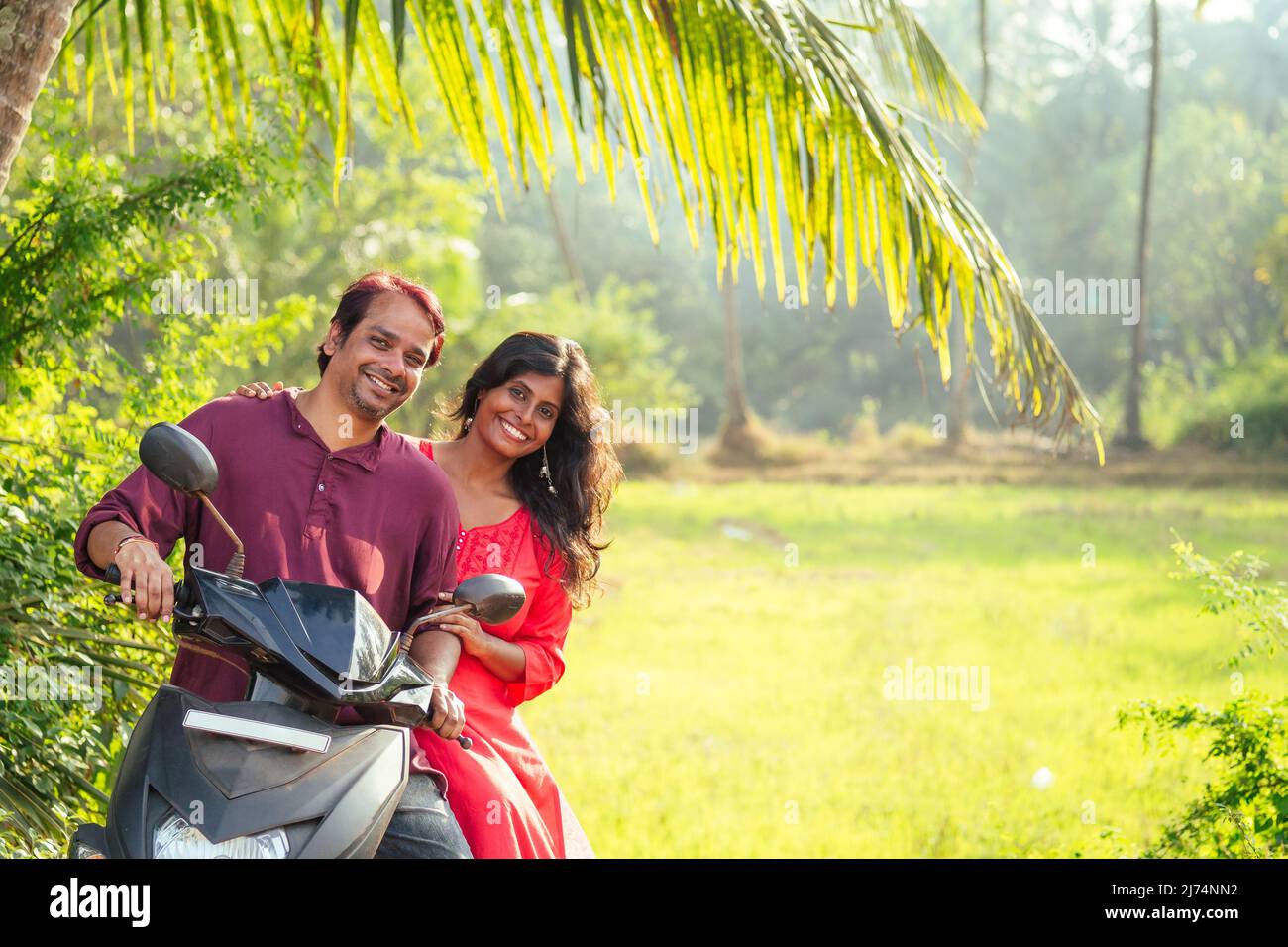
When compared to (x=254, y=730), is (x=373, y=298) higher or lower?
higher

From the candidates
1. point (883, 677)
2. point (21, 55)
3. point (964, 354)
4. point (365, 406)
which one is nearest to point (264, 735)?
point (365, 406)

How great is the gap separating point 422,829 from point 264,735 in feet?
1.89

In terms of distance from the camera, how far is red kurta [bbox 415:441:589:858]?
2904 millimetres

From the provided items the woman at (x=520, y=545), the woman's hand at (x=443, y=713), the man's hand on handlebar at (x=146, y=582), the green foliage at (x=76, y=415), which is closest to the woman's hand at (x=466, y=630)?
the woman at (x=520, y=545)

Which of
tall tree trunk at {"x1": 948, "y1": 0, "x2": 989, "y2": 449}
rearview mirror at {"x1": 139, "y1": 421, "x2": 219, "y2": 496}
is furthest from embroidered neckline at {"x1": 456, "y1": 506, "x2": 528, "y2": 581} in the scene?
rearview mirror at {"x1": 139, "y1": 421, "x2": 219, "y2": 496}

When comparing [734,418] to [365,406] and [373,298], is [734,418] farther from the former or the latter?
[365,406]

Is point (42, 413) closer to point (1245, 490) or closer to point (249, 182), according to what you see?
point (249, 182)

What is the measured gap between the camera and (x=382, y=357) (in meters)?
2.72

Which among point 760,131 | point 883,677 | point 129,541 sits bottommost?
point 883,677

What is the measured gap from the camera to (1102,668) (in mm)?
10992

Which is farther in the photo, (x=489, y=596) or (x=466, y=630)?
(x=466, y=630)

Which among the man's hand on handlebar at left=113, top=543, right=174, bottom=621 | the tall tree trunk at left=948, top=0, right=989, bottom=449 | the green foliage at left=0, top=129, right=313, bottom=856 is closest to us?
the man's hand on handlebar at left=113, top=543, right=174, bottom=621

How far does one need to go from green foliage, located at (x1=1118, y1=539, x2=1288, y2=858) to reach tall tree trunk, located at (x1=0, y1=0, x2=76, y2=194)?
3499 millimetres

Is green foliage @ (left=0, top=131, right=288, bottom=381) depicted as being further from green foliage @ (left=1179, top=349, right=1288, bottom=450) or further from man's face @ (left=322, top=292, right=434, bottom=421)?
green foliage @ (left=1179, top=349, right=1288, bottom=450)
